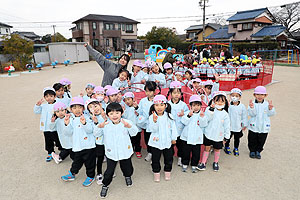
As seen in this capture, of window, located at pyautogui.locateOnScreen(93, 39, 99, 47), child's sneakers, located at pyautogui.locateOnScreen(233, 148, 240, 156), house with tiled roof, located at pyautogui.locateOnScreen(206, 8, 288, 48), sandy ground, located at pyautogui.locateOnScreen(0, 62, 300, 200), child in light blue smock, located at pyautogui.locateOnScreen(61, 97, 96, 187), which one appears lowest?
sandy ground, located at pyautogui.locateOnScreen(0, 62, 300, 200)

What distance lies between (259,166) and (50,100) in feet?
13.1

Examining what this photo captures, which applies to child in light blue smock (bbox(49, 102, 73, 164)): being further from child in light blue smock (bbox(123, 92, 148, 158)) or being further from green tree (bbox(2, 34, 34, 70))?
green tree (bbox(2, 34, 34, 70))

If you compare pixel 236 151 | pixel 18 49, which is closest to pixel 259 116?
pixel 236 151

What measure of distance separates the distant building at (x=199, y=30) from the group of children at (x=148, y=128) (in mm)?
39685

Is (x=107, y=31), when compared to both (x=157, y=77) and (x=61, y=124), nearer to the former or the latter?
(x=157, y=77)

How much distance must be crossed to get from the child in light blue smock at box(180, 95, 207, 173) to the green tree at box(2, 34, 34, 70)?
19826 mm

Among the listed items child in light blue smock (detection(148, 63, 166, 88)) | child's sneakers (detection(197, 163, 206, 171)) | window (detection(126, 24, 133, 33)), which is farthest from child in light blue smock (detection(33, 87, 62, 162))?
window (detection(126, 24, 133, 33))

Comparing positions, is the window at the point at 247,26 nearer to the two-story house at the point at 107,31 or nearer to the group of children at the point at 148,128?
the two-story house at the point at 107,31

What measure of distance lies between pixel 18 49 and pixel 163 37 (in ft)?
67.2

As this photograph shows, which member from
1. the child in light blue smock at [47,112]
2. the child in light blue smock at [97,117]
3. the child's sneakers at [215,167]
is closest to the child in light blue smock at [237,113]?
the child's sneakers at [215,167]

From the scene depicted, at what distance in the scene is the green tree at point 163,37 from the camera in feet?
104

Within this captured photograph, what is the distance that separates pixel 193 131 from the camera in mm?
3199

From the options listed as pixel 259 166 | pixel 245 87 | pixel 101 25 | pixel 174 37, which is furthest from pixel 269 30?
pixel 259 166

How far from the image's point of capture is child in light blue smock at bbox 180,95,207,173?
3.07m
